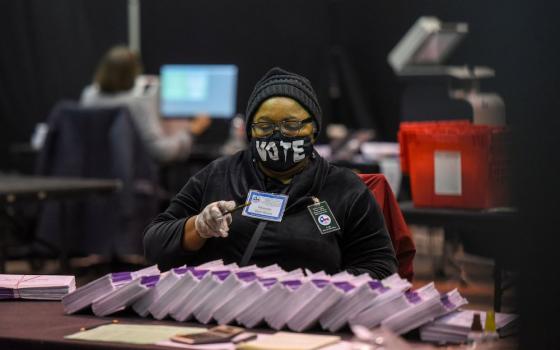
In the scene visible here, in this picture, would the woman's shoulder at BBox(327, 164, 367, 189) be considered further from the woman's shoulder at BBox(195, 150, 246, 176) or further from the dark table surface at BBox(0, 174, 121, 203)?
the dark table surface at BBox(0, 174, 121, 203)

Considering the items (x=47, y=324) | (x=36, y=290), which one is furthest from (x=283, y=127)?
(x=47, y=324)

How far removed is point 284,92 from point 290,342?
93 centimetres

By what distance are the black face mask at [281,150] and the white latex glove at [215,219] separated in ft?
1.05

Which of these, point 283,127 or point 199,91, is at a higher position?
point 283,127

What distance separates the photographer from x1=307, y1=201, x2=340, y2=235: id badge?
2421 mm

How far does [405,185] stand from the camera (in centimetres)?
525

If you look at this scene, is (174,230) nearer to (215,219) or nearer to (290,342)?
(215,219)

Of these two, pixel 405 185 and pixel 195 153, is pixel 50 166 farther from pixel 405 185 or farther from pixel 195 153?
pixel 405 185

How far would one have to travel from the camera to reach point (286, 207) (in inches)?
96.0

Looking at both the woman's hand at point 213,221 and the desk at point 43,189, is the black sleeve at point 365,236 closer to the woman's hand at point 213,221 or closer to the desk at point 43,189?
the woman's hand at point 213,221

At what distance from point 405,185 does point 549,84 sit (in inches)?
168

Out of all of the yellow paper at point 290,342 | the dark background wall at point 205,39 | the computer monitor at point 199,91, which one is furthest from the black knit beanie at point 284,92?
the dark background wall at point 205,39

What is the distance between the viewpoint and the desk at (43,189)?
178 inches

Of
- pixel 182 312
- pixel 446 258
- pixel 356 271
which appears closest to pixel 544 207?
pixel 182 312
